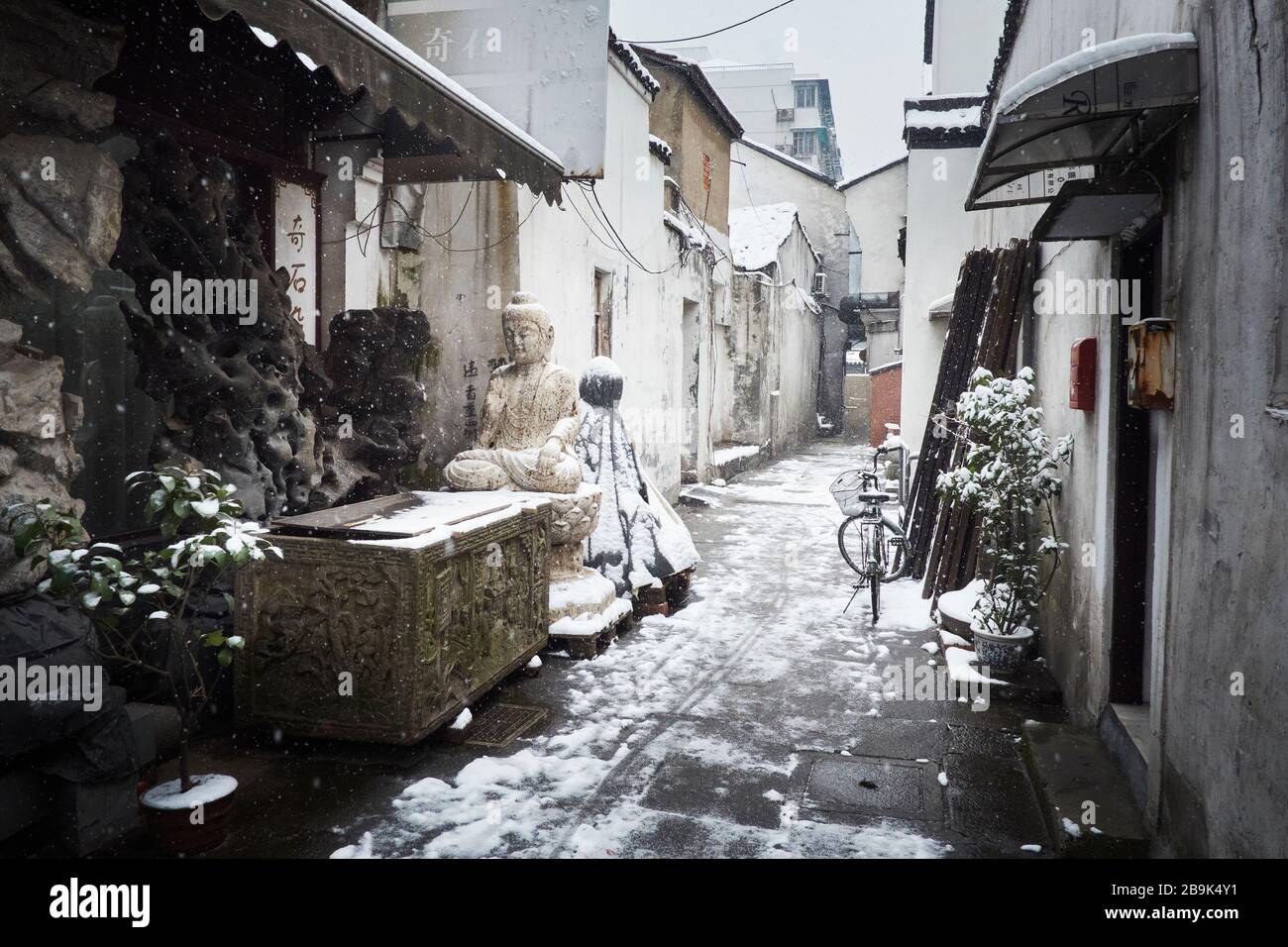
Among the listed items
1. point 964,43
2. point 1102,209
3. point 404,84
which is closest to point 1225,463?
point 1102,209

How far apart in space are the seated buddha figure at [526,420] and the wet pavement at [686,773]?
4.22ft

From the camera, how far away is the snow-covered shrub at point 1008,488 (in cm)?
577

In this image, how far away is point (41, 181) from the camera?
3775 millimetres

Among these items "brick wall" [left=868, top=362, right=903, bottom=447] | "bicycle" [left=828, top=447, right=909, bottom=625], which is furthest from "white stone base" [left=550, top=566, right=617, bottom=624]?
"brick wall" [left=868, top=362, right=903, bottom=447]

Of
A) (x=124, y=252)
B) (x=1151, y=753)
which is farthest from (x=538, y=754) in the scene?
(x=124, y=252)

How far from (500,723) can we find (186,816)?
1826 millimetres

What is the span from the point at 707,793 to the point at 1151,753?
5.97ft

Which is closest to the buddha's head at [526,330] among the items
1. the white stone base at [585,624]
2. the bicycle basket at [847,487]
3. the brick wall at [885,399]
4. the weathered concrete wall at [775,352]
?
the white stone base at [585,624]

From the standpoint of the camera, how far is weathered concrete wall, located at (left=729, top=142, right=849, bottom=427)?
28.5 metres

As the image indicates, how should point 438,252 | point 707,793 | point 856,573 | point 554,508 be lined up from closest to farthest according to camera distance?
point 707,793
point 554,508
point 438,252
point 856,573

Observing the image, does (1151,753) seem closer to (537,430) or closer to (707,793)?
(707,793)

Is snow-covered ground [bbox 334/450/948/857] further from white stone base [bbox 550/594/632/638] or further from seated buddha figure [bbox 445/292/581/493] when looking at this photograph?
seated buddha figure [bbox 445/292/581/493]

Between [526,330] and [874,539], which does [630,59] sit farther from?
[874,539]

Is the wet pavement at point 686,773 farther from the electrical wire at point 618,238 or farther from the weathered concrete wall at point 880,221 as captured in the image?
the weathered concrete wall at point 880,221
